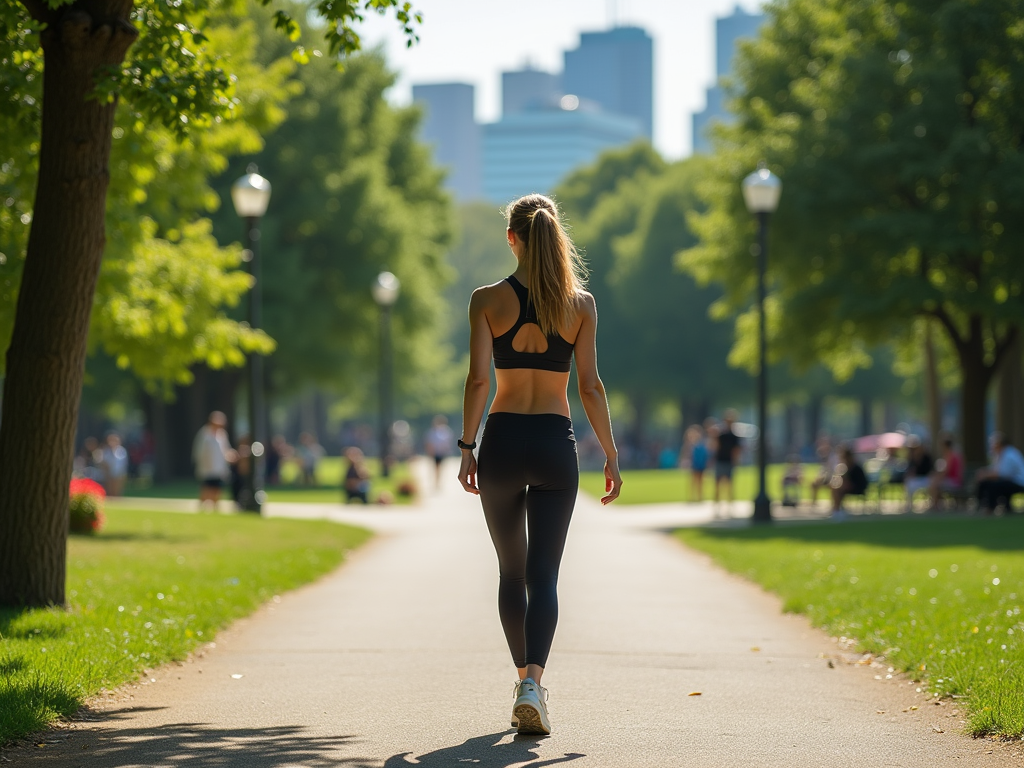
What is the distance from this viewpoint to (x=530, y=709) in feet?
19.1

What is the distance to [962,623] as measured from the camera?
8766mm

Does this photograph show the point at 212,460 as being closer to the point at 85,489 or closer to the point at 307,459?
the point at 85,489

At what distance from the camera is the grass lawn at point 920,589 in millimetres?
6961

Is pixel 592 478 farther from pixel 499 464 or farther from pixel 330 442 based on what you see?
pixel 330 442

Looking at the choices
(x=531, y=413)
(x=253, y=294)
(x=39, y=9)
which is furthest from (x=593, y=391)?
(x=253, y=294)

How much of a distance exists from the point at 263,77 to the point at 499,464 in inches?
558

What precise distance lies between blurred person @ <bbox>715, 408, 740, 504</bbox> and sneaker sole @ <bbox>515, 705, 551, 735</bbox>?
726 inches

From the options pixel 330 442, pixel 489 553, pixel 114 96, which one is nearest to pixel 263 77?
pixel 489 553

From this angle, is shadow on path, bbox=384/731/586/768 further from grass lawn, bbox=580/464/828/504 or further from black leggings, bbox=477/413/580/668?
grass lawn, bbox=580/464/828/504

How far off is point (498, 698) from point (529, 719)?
1.02 metres

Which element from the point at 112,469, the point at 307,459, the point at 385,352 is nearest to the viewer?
the point at 112,469

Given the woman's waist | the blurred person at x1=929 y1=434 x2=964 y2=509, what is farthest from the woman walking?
the blurred person at x1=929 y1=434 x2=964 y2=509

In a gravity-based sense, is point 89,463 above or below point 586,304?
below

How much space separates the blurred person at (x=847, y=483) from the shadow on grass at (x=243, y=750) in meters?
16.8
